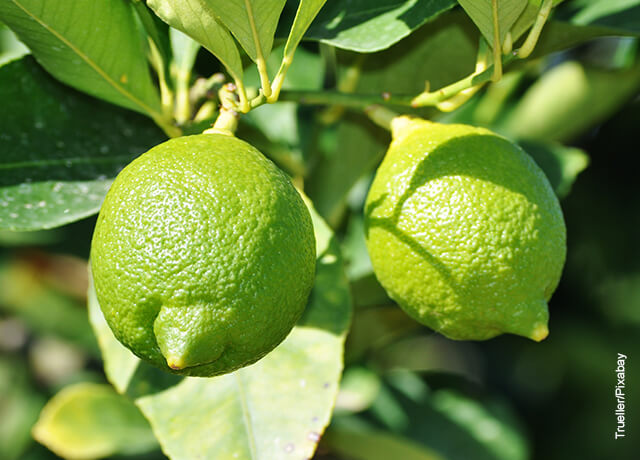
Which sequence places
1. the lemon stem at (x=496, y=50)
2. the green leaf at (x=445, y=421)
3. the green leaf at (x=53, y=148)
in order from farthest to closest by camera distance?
the green leaf at (x=445, y=421), the green leaf at (x=53, y=148), the lemon stem at (x=496, y=50)

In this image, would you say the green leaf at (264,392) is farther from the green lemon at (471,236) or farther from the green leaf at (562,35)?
the green leaf at (562,35)

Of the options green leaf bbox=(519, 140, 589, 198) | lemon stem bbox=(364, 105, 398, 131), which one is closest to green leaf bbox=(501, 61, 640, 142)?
green leaf bbox=(519, 140, 589, 198)

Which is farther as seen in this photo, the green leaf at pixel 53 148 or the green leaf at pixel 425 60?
the green leaf at pixel 425 60

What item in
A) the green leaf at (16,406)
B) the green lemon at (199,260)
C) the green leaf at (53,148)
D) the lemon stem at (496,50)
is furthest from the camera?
the green leaf at (16,406)

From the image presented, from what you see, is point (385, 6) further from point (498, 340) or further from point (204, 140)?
point (498, 340)

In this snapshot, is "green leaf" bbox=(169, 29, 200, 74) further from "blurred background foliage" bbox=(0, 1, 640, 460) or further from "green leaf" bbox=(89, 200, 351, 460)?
"green leaf" bbox=(89, 200, 351, 460)

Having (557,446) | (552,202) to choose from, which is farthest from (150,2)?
(557,446)

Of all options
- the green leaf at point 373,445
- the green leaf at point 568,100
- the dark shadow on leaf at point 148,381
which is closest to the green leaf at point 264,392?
the dark shadow on leaf at point 148,381
